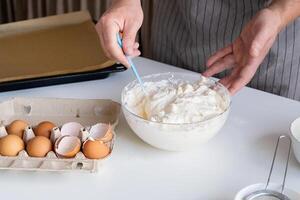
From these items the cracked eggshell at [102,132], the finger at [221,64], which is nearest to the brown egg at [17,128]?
the cracked eggshell at [102,132]

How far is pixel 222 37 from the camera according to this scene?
1379 mm

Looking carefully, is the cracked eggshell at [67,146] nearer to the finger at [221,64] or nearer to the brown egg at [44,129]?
the brown egg at [44,129]

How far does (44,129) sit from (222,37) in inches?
22.9

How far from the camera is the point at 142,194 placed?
90cm

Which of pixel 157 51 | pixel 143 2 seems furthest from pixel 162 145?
pixel 143 2

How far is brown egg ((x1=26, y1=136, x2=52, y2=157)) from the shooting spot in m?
0.94

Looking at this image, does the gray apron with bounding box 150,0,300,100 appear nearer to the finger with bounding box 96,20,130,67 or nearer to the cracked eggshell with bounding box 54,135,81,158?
the finger with bounding box 96,20,130,67

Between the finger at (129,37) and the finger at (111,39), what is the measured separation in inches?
0.6

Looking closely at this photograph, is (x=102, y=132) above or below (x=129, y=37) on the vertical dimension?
below

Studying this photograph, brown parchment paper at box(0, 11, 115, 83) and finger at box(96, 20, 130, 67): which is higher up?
finger at box(96, 20, 130, 67)

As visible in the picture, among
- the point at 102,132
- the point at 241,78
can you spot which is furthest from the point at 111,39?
the point at 241,78

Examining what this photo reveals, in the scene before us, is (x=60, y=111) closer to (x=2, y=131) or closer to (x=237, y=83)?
(x=2, y=131)

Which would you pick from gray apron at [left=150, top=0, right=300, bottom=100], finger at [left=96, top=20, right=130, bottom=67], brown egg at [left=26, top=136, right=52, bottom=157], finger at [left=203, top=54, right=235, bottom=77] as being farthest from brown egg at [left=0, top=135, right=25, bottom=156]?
gray apron at [left=150, top=0, right=300, bottom=100]

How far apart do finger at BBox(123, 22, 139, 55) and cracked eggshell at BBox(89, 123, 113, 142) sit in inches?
6.1
